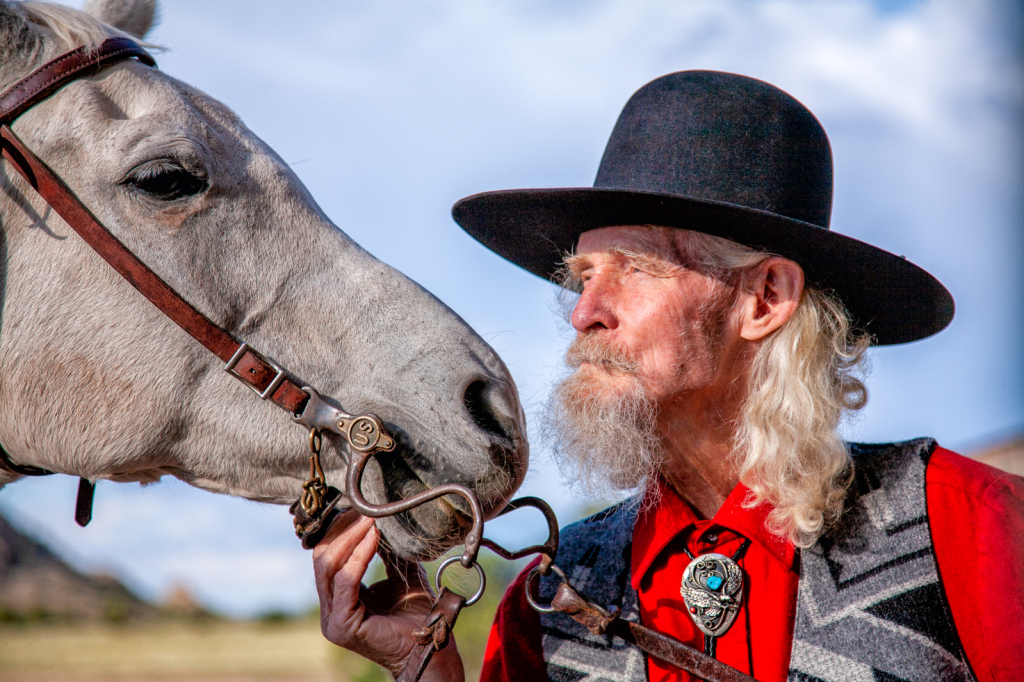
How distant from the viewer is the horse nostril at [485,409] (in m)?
1.71

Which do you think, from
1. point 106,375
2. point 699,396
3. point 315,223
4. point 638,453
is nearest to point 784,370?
point 699,396

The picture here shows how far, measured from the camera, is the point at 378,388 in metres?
1.73

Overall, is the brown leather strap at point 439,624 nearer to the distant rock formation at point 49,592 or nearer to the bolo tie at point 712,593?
the bolo tie at point 712,593

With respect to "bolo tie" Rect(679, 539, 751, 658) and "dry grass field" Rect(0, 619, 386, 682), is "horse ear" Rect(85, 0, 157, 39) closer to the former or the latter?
"bolo tie" Rect(679, 539, 751, 658)

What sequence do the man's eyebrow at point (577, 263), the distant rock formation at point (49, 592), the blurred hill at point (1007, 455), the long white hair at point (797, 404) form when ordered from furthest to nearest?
the distant rock formation at point (49, 592)
the blurred hill at point (1007, 455)
the man's eyebrow at point (577, 263)
the long white hair at point (797, 404)

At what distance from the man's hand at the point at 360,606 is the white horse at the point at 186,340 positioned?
0.75 ft

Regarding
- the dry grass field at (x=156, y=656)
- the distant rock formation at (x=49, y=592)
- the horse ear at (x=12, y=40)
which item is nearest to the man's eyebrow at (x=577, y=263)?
the horse ear at (x=12, y=40)

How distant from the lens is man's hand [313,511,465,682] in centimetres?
195

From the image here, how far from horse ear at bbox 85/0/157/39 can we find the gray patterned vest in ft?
7.74

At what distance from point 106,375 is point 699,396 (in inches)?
64.7

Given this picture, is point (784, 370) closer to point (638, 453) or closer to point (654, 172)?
point (638, 453)

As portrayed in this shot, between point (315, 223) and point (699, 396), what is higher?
point (699, 396)

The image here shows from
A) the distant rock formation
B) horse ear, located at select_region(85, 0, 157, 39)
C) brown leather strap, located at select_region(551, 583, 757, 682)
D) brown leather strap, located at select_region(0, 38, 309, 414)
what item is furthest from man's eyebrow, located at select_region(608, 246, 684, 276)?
the distant rock formation

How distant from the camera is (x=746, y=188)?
7.04 ft
